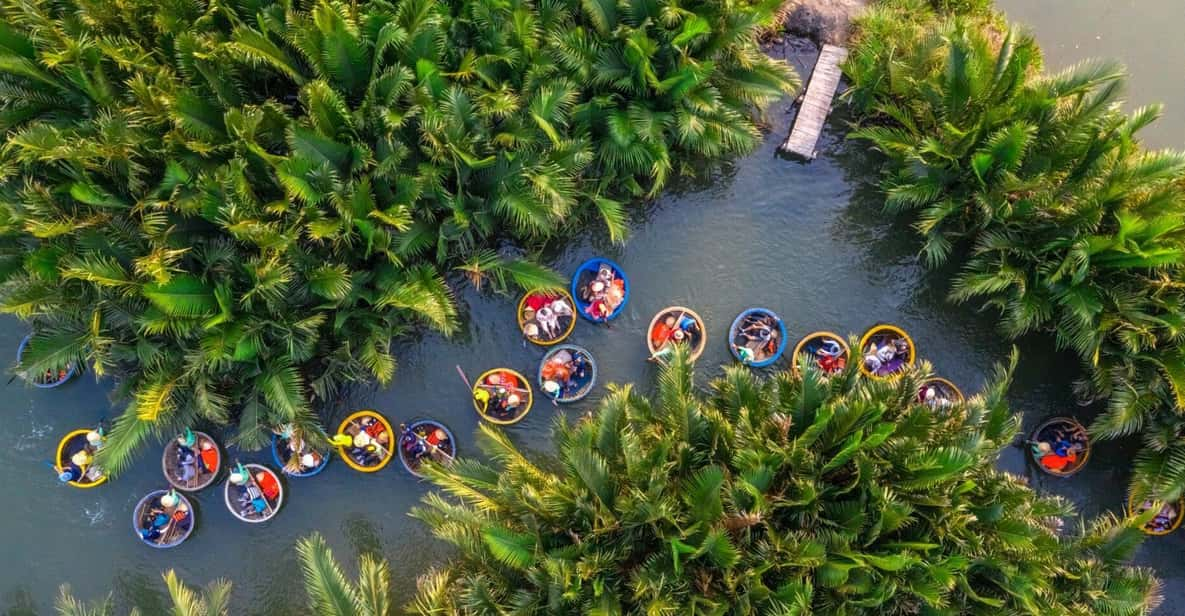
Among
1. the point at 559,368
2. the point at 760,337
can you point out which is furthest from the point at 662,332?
the point at 559,368

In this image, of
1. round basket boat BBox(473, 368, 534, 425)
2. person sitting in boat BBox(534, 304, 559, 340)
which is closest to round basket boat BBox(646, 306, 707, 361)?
person sitting in boat BBox(534, 304, 559, 340)

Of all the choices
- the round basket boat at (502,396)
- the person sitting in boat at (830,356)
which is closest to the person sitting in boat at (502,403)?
the round basket boat at (502,396)

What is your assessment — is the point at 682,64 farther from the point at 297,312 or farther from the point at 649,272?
the point at 297,312

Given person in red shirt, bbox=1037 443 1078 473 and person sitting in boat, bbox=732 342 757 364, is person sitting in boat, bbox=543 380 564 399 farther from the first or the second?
person in red shirt, bbox=1037 443 1078 473

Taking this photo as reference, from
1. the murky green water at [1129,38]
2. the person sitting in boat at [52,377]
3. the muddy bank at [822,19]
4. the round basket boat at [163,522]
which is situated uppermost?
the murky green water at [1129,38]

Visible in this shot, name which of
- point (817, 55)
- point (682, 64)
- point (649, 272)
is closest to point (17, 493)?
point (649, 272)

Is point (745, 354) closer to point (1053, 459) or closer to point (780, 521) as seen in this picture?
point (780, 521)

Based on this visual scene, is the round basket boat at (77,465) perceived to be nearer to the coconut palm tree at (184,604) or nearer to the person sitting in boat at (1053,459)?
the coconut palm tree at (184,604)

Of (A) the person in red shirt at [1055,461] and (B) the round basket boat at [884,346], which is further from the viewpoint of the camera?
(B) the round basket boat at [884,346]
